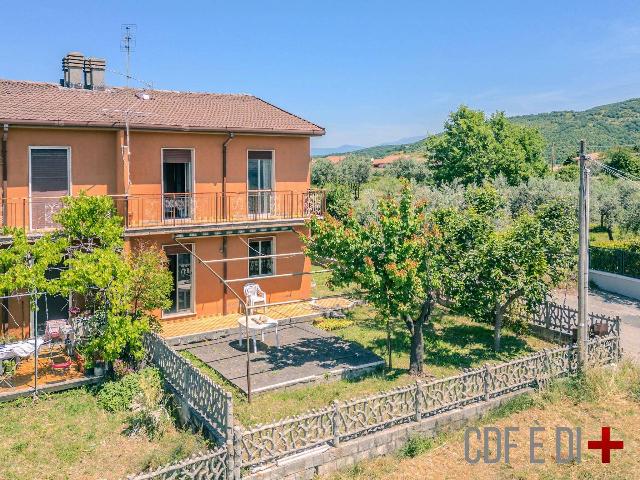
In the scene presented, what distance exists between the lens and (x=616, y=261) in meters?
24.3

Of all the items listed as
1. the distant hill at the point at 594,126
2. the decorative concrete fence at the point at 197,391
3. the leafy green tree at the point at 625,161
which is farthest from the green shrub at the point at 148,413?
the distant hill at the point at 594,126

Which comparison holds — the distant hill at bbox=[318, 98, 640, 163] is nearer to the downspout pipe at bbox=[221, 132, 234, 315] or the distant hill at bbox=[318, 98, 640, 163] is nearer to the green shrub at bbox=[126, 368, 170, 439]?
the downspout pipe at bbox=[221, 132, 234, 315]

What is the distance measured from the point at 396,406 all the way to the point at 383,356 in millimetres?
4125

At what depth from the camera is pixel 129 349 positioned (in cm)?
1294

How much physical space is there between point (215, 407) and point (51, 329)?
6657mm

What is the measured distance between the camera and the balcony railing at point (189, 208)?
14.7 metres

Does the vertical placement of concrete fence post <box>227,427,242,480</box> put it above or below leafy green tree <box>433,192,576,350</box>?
below

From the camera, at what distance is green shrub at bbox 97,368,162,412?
1177 cm

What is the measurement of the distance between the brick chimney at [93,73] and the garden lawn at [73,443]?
11.9 m

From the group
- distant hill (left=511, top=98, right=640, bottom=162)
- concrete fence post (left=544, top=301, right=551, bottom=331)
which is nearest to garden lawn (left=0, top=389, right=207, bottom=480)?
concrete fence post (left=544, top=301, right=551, bottom=331)

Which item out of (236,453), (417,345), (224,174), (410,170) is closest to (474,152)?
(410,170)

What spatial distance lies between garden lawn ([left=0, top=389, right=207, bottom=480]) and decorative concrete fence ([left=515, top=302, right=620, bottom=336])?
38.9 feet

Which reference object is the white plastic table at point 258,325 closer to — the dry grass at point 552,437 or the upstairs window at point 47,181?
the dry grass at point 552,437

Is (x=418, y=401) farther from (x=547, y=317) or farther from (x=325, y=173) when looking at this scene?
(x=325, y=173)
